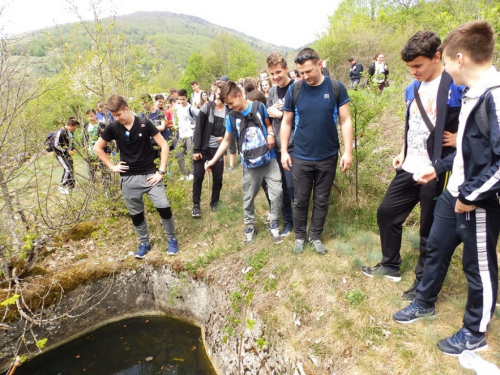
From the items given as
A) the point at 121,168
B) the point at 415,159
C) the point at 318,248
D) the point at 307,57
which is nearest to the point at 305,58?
the point at 307,57

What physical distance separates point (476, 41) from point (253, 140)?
2381 millimetres

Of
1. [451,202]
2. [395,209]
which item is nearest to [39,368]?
[395,209]

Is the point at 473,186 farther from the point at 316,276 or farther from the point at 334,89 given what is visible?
the point at 316,276

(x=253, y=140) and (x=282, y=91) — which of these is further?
(x=282, y=91)

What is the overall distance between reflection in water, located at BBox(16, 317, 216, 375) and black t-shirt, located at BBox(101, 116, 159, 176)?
8.20 feet

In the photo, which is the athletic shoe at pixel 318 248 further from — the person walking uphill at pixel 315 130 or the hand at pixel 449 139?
the hand at pixel 449 139

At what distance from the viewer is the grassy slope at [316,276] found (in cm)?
249

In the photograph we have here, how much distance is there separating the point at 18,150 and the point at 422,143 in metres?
4.96

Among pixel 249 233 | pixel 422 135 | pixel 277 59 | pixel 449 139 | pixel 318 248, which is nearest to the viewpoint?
pixel 449 139

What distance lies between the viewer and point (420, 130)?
2506 millimetres

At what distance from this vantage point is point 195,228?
5219 mm

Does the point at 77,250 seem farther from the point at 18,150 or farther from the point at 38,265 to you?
the point at 18,150

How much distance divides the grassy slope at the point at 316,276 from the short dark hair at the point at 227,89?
2.08 meters

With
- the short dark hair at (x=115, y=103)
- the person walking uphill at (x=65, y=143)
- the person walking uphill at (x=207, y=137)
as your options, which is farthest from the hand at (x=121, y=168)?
the person walking uphill at (x=65, y=143)
